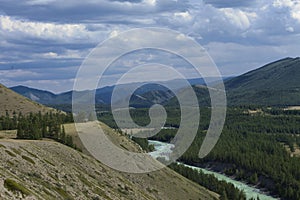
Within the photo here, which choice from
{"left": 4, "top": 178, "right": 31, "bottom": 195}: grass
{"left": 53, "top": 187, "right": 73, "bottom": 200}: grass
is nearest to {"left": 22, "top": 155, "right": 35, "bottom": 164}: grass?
{"left": 53, "top": 187, "right": 73, "bottom": 200}: grass

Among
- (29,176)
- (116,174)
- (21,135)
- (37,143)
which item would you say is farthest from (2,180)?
(21,135)

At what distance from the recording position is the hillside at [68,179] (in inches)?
2477

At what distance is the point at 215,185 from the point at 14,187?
108752 millimetres

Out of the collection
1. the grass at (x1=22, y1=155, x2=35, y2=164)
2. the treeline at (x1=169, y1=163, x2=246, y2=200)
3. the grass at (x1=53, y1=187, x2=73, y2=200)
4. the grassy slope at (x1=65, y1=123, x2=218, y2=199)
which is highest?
the grass at (x1=22, y1=155, x2=35, y2=164)

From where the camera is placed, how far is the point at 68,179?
80625 mm

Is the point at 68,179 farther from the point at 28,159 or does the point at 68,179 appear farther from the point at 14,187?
the point at 14,187

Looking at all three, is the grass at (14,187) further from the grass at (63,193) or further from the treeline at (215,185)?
the treeline at (215,185)

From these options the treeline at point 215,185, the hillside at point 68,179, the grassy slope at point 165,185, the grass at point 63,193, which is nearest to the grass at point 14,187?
the hillside at point 68,179

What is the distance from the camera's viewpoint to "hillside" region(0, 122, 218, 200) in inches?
2477

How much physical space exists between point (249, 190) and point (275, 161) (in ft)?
115

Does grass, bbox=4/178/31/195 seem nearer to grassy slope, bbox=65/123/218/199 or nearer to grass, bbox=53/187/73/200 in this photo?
grass, bbox=53/187/73/200

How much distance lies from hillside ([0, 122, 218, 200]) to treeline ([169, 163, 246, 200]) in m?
9.71

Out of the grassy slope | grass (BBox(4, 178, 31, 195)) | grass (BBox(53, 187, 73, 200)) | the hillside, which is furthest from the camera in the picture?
the grassy slope

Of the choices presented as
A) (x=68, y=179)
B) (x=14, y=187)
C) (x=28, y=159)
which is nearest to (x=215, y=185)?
(x=68, y=179)
